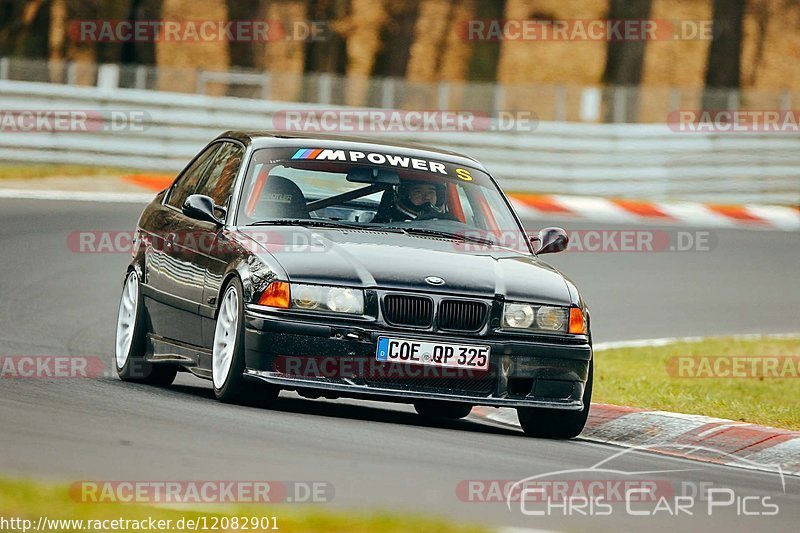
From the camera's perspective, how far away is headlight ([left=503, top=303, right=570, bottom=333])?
9062mm

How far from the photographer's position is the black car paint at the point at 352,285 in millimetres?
8789

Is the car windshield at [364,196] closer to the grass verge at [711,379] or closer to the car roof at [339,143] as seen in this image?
the car roof at [339,143]

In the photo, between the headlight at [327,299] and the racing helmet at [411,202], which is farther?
the racing helmet at [411,202]

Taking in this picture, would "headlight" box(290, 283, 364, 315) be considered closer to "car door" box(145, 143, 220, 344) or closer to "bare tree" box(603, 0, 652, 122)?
"car door" box(145, 143, 220, 344)

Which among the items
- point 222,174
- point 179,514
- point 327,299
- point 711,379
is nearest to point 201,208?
point 222,174

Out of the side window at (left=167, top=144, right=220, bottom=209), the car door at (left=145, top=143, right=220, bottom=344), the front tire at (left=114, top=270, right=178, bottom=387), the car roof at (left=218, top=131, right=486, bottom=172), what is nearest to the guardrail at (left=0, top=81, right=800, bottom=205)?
the side window at (left=167, top=144, right=220, bottom=209)

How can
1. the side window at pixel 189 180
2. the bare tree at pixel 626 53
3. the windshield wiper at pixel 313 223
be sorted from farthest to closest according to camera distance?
the bare tree at pixel 626 53
the side window at pixel 189 180
the windshield wiper at pixel 313 223

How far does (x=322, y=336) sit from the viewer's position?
8781mm

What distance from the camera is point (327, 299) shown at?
884 cm

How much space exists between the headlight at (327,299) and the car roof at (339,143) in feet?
5.39

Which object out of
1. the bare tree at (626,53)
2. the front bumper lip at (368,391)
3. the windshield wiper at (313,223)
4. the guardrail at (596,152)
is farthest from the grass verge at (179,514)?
the bare tree at (626,53)

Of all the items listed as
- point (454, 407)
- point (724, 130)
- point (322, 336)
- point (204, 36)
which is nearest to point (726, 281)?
point (724, 130)

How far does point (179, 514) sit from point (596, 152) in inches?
783

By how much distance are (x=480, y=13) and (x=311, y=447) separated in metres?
40.0
